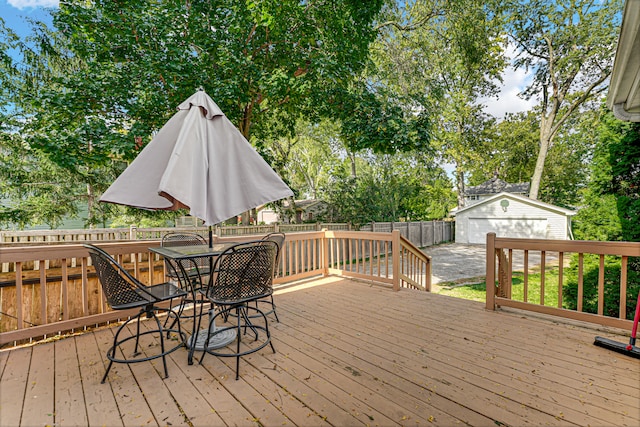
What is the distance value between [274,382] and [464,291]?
252 inches

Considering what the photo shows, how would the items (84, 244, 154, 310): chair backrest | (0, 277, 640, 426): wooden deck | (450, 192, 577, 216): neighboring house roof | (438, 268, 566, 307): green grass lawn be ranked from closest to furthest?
(0, 277, 640, 426): wooden deck, (84, 244, 154, 310): chair backrest, (438, 268, 566, 307): green grass lawn, (450, 192, 577, 216): neighboring house roof

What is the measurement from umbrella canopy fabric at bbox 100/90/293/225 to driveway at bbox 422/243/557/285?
687cm

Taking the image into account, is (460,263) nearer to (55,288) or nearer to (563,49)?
(55,288)

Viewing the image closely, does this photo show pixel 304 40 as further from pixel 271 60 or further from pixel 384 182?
pixel 384 182

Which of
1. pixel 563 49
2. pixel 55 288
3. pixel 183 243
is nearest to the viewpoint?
pixel 55 288

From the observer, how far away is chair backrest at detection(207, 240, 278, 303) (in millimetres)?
2211

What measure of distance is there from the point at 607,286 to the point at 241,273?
16.9 ft

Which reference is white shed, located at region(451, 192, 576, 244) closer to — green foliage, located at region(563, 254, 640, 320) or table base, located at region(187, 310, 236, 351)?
green foliage, located at region(563, 254, 640, 320)

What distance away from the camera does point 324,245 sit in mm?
5363

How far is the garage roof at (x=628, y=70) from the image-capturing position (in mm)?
1934

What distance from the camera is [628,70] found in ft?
8.27

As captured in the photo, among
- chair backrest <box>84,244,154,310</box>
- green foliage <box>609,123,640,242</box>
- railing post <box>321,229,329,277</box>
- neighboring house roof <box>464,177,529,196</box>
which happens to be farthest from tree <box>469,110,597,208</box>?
chair backrest <box>84,244,154,310</box>

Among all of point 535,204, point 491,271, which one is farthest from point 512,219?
point 491,271

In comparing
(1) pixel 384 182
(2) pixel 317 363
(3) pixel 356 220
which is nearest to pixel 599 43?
(1) pixel 384 182
